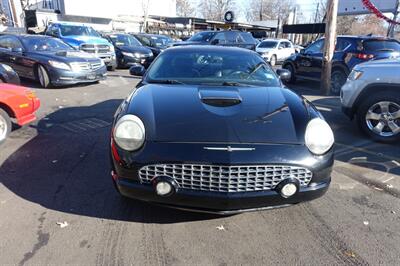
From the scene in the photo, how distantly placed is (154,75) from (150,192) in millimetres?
1760

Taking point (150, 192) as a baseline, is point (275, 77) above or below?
above

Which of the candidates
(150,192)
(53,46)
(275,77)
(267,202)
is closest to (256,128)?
(267,202)

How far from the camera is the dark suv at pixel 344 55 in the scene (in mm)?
8938

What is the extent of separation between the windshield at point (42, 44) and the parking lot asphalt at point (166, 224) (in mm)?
6217

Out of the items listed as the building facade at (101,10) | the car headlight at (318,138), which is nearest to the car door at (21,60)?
the car headlight at (318,138)

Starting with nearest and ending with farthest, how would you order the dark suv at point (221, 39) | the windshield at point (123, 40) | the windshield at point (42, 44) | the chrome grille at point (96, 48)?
the windshield at point (42, 44) < the chrome grille at point (96, 48) < the dark suv at point (221, 39) < the windshield at point (123, 40)

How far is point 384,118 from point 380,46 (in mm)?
4657

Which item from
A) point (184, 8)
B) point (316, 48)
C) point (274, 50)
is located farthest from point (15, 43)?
point (184, 8)

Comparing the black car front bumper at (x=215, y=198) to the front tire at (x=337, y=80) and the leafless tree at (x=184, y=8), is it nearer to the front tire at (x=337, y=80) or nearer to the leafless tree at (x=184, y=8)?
the front tire at (x=337, y=80)

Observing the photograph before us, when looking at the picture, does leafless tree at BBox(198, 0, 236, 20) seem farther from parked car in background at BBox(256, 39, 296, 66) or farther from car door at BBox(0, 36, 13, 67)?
car door at BBox(0, 36, 13, 67)

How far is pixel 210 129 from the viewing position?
270 cm

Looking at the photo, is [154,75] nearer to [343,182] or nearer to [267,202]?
[267,202]

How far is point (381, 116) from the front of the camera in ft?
17.5

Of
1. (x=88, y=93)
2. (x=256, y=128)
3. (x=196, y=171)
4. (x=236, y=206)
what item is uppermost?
(x=256, y=128)
